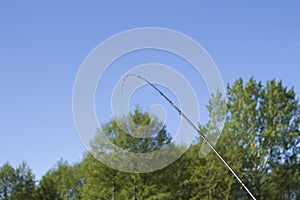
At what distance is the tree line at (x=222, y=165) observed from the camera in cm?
3120

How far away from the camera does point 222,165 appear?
102 ft

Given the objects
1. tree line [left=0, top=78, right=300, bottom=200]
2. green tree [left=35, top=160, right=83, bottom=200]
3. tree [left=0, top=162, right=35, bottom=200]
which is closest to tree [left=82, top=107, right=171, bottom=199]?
tree line [left=0, top=78, right=300, bottom=200]

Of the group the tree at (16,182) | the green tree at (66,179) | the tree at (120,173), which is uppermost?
→ the green tree at (66,179)

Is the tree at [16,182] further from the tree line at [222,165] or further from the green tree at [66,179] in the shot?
the green tree at [66,179]

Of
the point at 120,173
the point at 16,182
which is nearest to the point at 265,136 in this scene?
the point at 120,173

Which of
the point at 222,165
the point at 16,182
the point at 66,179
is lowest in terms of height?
the point at 222,165

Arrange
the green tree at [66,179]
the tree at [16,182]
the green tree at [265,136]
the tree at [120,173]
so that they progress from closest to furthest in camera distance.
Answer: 1. the tree at [120,173]
2. the green tree at [265,136]
3. the tree at [16,182]
4. the green tree at [66,179]

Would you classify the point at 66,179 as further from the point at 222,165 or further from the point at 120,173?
the point at 222,165

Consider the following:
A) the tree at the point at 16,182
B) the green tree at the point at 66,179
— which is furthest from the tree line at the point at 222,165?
the green tree at the point at 66,179

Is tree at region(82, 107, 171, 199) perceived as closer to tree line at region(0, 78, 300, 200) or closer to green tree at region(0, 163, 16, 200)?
tree line at region(0, 78, 300, 200)

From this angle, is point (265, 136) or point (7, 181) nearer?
point (265, 136)

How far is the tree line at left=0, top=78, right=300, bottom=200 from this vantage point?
31.2m

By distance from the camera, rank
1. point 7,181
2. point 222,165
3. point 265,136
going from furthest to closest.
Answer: point 7,181, point 265,136, point 222,165

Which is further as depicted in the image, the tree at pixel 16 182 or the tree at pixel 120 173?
the tree at pixel 16 182
